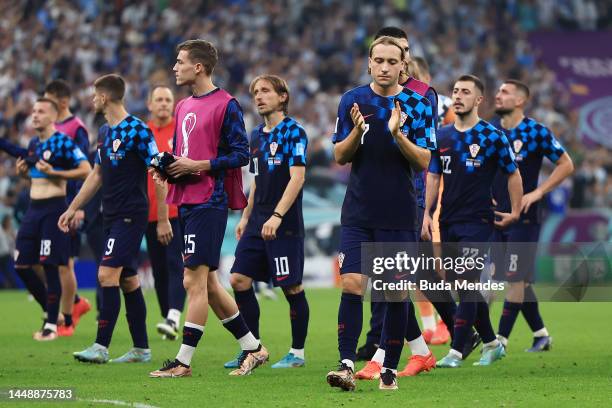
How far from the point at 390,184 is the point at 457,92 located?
2.59m

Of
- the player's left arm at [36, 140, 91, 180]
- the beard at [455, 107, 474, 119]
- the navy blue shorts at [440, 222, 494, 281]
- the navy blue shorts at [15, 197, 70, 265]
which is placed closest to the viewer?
the navy blue shorts at [440, 222, 494, 281]

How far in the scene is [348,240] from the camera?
8.12m

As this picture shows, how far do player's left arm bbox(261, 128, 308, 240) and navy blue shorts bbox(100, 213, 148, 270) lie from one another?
1203 millimetres

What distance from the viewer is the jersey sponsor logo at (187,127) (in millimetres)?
9141

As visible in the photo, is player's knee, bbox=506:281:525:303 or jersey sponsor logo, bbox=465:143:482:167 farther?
player's knee, bbox=506:281:525:303

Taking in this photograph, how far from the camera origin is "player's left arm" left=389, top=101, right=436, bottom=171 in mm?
7605

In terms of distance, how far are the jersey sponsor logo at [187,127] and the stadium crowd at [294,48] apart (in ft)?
41.2

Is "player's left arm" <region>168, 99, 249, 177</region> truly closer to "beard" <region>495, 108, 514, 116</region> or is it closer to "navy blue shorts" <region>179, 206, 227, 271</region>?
"navy blue shorts" <region>179, 206, 227, 271</region>

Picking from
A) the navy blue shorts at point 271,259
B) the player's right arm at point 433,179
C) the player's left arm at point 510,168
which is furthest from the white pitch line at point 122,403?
the player's left arm at point 510,168

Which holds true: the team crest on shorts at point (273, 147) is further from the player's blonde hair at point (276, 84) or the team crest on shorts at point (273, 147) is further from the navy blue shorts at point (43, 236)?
the navy blue shorts at point (43, 236)

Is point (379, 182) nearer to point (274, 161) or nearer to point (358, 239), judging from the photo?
point (358, 239)

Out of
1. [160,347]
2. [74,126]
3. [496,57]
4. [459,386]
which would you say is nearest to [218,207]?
[459,386]

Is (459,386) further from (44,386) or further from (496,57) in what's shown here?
(496,57)

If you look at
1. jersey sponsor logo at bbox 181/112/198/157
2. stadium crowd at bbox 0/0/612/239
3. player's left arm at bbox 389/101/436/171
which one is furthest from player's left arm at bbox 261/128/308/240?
stadium crowd at bbox 0/0/612/239
